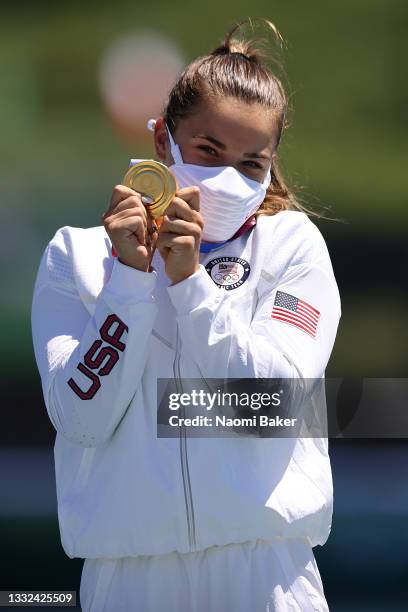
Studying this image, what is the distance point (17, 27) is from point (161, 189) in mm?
1582

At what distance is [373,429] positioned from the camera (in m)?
2.78

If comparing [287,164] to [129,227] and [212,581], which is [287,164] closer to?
[129,227]

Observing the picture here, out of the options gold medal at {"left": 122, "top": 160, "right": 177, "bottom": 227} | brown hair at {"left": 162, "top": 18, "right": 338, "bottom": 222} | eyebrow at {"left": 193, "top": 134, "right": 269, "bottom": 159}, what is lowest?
gold medal at {"left": 122, "top": 160, "right": 177, "bottom": 227}

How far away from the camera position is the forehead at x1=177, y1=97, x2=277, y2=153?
1.67 m

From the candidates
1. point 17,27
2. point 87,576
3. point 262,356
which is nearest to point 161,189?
point 262,356

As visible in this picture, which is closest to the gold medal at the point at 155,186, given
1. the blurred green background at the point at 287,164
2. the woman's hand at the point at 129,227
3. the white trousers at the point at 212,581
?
the woman's hand at the point at 129,227

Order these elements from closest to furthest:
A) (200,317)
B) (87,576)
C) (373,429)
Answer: (200,317), (87,576), (373,429)

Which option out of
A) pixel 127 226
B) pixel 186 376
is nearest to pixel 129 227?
A: pixel 127 226

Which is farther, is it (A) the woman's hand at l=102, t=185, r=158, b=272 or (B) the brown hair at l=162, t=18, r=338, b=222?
(B) the brown hair at l=162, t=18, r=338, b=222

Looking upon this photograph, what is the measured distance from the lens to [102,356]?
1.51 meters

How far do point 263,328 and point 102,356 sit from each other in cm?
26

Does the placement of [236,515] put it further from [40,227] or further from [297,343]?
[40,227]
